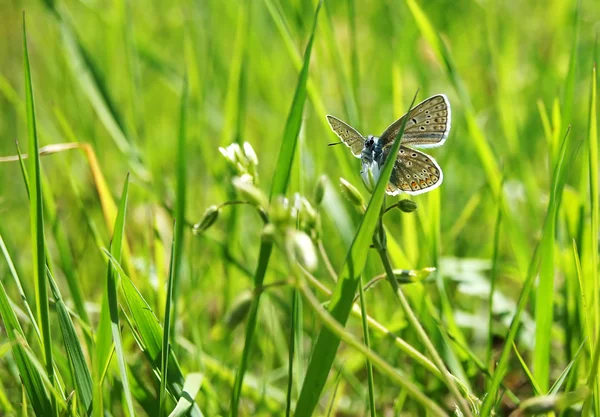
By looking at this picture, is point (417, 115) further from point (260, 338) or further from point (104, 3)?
point (104, 3)

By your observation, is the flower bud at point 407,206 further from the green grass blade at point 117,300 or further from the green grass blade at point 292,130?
the green grass blade at point 117,300

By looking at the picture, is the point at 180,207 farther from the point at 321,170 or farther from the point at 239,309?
the point at 321,170

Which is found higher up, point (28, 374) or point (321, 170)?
point (321, 170)

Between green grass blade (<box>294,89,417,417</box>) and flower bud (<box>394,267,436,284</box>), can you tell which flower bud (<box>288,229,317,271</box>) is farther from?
flower bud (<box>394,267,436,284</box>)

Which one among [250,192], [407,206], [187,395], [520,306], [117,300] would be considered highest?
[250,192]

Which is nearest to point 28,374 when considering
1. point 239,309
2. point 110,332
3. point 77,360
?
point 77,360

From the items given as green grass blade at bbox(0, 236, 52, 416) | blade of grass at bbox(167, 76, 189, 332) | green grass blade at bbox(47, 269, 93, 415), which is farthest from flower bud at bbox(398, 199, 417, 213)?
green grass blade at bbox(0, 236, 52, 416)

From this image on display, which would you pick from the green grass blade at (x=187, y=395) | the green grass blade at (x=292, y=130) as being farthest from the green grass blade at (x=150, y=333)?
the green grass blade at (x=292, y=130)
